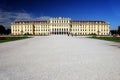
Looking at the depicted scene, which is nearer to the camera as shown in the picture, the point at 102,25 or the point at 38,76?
the point at 38,76

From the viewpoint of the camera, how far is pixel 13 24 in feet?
375

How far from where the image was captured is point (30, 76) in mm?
4926

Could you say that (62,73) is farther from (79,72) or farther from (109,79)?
(109,79)

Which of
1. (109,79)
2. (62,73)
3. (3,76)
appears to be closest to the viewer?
(109,79)

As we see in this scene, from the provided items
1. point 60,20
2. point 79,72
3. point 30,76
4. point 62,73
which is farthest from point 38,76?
point 60,20

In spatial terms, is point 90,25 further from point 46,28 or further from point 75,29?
point 46,28

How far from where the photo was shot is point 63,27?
11031cm

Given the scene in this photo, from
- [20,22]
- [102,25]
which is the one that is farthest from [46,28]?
[102,25]

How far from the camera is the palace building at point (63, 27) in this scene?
110 metres

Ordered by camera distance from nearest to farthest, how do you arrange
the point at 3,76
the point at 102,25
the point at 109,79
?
the point at 109,79
the point at 3,76
the point at 102,25

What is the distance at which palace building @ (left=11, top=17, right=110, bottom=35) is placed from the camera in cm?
11000

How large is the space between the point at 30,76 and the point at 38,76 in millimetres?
215

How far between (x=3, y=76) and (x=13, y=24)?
11337cm

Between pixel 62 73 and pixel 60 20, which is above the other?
pixel 60 20
